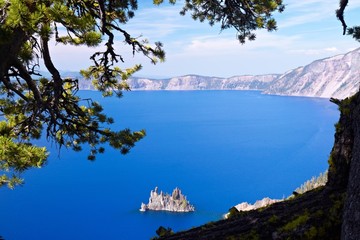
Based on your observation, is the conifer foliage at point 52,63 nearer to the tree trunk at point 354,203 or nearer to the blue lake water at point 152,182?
the tree trunk at point 354,203

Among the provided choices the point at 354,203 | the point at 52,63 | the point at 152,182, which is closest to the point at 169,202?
the point at 152,182

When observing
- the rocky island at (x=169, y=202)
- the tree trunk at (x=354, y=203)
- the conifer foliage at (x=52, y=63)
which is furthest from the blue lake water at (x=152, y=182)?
the tree trunk at (x=354, y=203)

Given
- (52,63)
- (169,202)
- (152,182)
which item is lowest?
(52,63)

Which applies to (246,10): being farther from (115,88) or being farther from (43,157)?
(43,157)

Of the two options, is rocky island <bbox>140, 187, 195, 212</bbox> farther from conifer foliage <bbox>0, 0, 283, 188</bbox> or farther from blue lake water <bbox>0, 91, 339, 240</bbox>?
conifer foliage <bbox>0, 0, 283, 188</bbox>

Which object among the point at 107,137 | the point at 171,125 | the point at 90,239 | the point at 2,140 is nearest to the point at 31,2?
the point at 2,140

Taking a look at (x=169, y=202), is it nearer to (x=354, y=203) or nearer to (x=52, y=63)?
(x=52, y=63)

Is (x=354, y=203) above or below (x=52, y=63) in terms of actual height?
below
